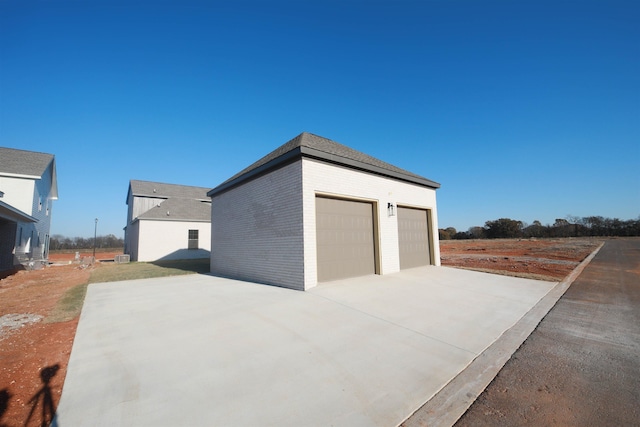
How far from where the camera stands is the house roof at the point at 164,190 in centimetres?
2723

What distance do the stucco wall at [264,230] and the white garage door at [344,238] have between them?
30.4 inches

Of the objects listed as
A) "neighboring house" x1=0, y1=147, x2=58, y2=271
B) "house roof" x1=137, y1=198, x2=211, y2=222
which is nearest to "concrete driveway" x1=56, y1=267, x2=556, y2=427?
"neighboring house" x1=0, y1=147, x2=58, y2=271

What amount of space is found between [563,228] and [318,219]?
89937 millimetres

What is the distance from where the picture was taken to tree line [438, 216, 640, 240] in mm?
67438

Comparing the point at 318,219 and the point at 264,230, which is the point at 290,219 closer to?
the point at 318,219

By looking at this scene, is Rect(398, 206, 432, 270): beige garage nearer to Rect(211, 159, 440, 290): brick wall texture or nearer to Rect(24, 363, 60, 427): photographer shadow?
Rect(211, 159, 440, 290): brick wall texture

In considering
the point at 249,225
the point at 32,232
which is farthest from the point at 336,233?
the point at 32,232

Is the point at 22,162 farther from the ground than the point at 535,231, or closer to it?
farther from the ground

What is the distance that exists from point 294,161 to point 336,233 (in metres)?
2.62

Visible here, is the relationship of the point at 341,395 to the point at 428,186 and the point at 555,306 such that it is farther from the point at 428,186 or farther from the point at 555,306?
the point at 428,186

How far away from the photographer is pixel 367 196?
30.8ft

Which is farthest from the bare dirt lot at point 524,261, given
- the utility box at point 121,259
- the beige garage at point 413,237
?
the utility box at point 121,259

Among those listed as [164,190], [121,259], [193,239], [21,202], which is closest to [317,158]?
[193,239]

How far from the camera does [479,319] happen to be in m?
5.09
